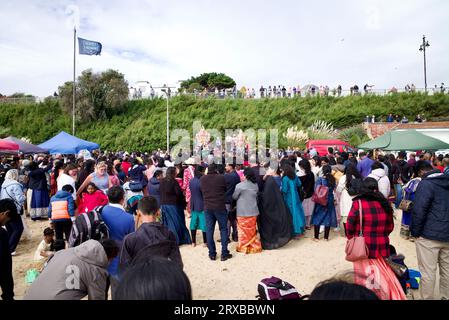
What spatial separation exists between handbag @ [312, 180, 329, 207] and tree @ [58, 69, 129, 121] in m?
28.7

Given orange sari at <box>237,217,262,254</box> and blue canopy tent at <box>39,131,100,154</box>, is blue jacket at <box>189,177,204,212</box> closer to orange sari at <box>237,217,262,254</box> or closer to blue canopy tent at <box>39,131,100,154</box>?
orange sari at <box>237,217,262,254</box>

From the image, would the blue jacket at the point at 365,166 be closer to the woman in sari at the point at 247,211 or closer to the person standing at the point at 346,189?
the person standing at the point at 346,189

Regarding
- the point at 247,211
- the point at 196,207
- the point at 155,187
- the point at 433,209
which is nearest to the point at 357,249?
the point at 433,209

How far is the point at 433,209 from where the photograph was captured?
3.55m

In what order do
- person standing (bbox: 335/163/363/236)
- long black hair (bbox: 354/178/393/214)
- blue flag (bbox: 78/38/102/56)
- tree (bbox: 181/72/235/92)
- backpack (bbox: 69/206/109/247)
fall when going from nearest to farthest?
backpack (bbox: 69/206/109/247) < long black hair (bbox: 354/178/393/214) < person standing (bbox: 335/163/363/236) < blue flag (bbox: 78/38/102/56) < tree (bbox: 181/72/235/92)

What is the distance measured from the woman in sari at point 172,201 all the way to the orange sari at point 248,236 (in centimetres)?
128

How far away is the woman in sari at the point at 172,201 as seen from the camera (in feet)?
20.3

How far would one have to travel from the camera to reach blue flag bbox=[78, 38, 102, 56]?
21328 mm

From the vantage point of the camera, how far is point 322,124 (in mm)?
25703

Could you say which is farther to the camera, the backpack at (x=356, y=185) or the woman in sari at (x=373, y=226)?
the backpack at (x=356, y=185)

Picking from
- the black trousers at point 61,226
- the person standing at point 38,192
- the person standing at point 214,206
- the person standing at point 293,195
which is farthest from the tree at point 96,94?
the person standing at point 293,195

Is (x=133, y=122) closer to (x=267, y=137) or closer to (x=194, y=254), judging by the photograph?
(x=267, y=137)

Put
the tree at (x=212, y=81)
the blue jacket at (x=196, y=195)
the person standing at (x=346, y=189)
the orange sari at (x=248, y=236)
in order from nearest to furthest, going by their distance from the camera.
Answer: the orange sari at (x=248, y=236), the person standing at (x=346, y=189), the blue jacket at (x=196, y=195), the tree at (x=212, y=81)

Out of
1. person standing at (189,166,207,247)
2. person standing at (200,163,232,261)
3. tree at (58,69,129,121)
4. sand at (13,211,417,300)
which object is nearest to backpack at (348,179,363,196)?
sand at (13,211,417,300)
